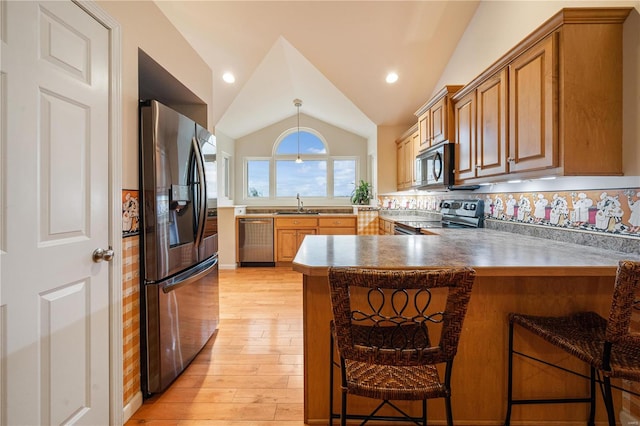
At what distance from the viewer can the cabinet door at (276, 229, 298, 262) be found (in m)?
5.09

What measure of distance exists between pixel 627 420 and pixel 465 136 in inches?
76.8

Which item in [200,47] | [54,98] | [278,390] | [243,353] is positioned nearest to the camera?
[54,98]

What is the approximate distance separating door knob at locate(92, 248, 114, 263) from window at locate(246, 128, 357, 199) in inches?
174

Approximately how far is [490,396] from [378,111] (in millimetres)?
3799

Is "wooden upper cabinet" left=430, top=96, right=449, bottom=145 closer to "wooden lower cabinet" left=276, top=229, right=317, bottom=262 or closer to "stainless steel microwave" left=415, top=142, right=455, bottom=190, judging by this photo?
"stainless steel microwave" left=415, top=142, right=455, bottom=190

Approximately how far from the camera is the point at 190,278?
80.5 inches

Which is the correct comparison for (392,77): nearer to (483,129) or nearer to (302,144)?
(483,129)

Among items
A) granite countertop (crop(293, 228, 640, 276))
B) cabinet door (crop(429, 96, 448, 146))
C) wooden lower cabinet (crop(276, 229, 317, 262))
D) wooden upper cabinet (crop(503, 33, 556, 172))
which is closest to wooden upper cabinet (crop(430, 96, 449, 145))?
cabinet door (crop(429, 96, 448, 146))

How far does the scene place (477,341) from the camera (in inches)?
57.5

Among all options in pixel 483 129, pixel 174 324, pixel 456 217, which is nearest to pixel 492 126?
pixel 483 129

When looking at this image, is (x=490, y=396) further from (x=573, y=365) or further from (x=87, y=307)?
(x=87, y=307)

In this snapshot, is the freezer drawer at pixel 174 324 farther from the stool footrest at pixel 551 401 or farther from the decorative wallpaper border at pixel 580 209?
the decorative wallpaper border at pixel 580 209

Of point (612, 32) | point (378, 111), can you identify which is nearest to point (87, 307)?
point (612, 32)

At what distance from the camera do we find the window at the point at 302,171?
19.2ft
